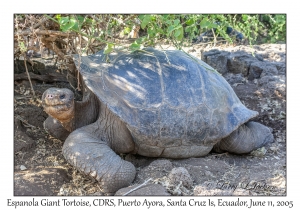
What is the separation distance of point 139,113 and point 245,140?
1.35 m

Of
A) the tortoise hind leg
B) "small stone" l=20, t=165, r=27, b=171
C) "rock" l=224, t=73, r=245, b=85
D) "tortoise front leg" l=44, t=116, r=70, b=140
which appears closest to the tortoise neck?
"tortoise front leg" l=44, t=116, r=70, b=140

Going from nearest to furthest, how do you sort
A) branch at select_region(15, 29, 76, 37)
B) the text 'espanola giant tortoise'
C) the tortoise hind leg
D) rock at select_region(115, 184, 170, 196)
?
rock at select_region(115, 184, 170, 196) → the text 'espanola giant tortoise' → branch at select_region(15, 29, 76, 37) → the tortoise hind leg

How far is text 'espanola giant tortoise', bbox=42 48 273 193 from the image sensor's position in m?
3.62

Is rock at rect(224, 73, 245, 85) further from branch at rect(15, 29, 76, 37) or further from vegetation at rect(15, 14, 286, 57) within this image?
branch at rect(15, 29, 76, 37)

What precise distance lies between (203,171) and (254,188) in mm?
535

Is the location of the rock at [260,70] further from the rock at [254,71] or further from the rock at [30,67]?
the rock at [30,67]

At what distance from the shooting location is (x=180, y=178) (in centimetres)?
340

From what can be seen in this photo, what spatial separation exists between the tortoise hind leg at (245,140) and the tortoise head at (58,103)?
1.66 metres

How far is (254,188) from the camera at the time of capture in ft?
11.3

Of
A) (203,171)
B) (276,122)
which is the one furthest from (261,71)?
(203,171)

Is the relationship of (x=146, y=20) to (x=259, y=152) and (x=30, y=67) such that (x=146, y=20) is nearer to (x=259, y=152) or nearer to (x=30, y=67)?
(x=259, y=152)

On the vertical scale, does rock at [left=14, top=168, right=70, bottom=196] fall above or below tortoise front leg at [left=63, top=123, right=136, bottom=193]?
below

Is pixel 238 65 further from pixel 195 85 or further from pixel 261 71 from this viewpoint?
pixel 195 85

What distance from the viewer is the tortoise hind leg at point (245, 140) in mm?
4348
